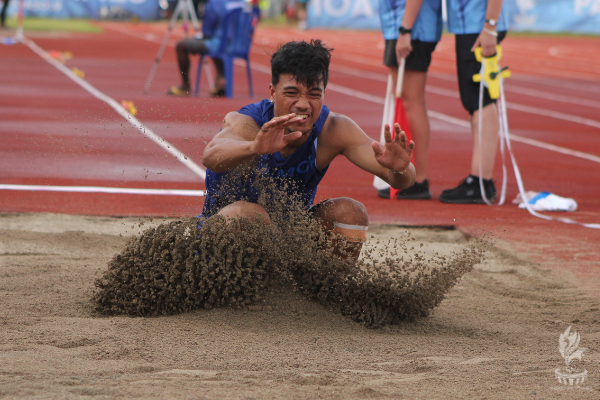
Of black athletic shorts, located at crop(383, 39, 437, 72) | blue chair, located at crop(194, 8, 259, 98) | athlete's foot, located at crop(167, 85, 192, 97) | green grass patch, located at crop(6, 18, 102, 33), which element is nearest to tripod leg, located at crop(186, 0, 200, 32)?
blue chair, located at crop(194, 8, 259, 98)

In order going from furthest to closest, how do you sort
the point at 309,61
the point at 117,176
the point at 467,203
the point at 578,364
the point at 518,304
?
the point at 117,176
the point at 467,203
the point at 518,304
the point at 309,61
the point at 578,364

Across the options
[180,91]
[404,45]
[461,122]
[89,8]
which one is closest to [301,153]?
[404,45]

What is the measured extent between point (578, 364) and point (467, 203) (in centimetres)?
284

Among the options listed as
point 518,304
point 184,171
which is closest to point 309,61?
point 518,304

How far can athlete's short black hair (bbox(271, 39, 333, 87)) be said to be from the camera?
9.25 feet

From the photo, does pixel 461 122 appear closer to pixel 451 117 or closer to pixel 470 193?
pixel 451 117

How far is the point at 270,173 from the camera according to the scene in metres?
3.01

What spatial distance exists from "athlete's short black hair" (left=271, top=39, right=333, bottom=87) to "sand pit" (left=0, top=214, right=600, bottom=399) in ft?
2.74

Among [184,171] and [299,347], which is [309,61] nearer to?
[299,347]

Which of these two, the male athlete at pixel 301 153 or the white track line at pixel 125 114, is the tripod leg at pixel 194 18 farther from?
the male athlete at pixel 301 153

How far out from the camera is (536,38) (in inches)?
1073

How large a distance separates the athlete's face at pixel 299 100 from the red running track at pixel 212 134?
0.64 m

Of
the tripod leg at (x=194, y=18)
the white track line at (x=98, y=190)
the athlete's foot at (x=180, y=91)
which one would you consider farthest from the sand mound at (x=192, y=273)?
the tripod leg at (x=194, y=18)

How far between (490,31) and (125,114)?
14.3 feet
